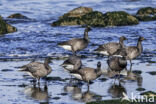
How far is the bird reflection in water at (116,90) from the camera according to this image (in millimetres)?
17294

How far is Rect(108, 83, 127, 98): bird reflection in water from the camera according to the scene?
17.3 metres

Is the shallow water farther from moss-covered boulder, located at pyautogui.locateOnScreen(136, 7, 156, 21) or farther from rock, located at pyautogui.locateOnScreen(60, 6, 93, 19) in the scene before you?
rock, located at pyautogui.locateOnScreen(60, 6, 93, 19)

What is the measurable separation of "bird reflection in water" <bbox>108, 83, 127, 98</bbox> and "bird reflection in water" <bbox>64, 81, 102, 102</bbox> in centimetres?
67

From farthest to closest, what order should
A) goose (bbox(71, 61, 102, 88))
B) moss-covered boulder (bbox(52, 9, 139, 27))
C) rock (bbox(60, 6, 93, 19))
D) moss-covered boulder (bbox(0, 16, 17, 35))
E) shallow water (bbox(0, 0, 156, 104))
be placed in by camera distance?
rock (bbox(60, 6, 93, 19)), moss-covered boulder (bbox(52, 9, 139, 27)), moss-covered boulder (bbox(0, 16, 17, 35)), goose (bbox(71, 61, 102, 88)), shallow water (bbox(0, 0, 156, 104))

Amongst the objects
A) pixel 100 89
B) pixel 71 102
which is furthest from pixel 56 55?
pixel 71 102

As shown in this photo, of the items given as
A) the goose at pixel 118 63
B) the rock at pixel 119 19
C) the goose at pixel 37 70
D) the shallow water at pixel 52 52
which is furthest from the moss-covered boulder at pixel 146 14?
the goose at pixel 37 70

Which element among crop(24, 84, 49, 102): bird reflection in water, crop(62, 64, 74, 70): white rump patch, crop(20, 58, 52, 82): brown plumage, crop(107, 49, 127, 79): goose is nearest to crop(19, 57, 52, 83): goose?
crop(20, 58, 52, 82): brown plumage

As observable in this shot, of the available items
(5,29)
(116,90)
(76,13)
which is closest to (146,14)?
(76,13)

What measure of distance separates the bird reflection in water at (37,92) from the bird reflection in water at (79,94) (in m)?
0.88

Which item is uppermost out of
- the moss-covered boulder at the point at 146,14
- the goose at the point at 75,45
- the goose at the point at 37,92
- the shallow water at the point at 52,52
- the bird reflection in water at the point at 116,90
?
the moss-covered boulder at the point at 146,14

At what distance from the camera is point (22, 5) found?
53.9 metres

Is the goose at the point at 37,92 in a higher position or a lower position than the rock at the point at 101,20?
lower

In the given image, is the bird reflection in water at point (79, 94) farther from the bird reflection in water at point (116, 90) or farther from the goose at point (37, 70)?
the goose at point (37, 70)

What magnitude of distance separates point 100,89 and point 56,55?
25.9 ft
